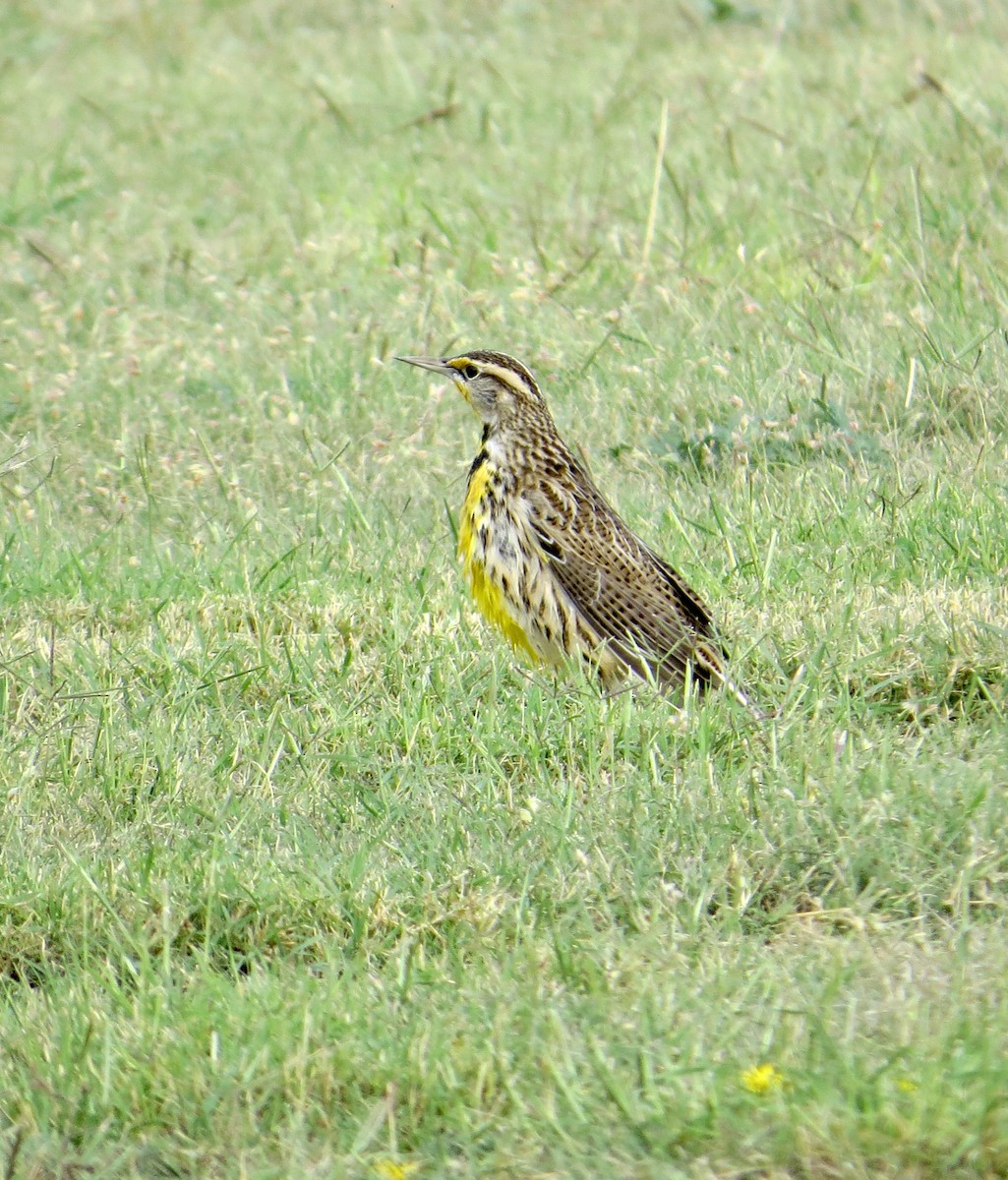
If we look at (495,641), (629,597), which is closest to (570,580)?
(629,597)

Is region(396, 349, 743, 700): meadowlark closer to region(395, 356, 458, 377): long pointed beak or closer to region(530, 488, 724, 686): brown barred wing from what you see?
region(530, 488, 724, 686): brown barred wing

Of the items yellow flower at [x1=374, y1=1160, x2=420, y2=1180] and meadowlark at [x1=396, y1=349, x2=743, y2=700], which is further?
meadowlark at [x1=396, y1=349, x2=743, y2=700]

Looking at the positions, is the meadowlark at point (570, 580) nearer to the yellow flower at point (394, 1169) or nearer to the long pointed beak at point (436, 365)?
the long pointed beak at point (436, 365)

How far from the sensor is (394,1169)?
353cm

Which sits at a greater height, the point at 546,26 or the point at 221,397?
the point at 546,26

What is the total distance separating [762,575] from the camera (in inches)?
232

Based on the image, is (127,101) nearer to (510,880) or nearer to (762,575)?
(762,575)

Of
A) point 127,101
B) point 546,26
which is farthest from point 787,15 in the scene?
point 127,101

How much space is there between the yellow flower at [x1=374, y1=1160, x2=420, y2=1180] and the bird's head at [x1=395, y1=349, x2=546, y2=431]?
3185 millimetres

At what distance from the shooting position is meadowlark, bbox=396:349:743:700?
226 inches

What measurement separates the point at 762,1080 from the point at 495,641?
8.44 feet

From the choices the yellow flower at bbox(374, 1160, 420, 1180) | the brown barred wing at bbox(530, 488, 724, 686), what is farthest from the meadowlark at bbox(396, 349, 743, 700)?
the yellow flower at bbox(374, 1160, 420, 1180)

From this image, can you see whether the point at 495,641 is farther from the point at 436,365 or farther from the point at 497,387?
the point at 436,365

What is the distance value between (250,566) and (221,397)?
1.74 meters
